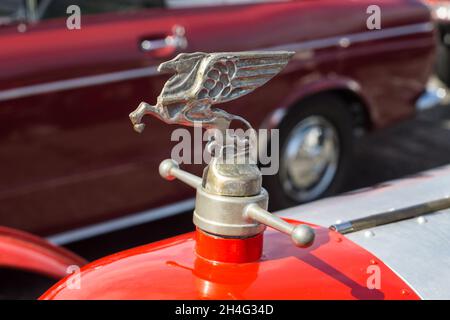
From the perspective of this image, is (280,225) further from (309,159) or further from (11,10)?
(309,159)

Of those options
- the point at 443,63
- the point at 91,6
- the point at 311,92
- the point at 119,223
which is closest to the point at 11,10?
the point at 91,6

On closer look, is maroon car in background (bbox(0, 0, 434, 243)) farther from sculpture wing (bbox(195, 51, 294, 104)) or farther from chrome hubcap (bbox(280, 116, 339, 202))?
sculpture wing (bbox(195, 51, 294, 104))

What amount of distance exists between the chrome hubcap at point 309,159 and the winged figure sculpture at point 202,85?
2.57 m

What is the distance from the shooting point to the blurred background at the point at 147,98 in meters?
2.92

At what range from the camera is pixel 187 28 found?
3.32 metres

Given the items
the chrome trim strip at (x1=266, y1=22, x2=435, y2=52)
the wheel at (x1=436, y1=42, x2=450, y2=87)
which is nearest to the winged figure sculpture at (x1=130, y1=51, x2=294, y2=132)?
the chrome trim strip at (x1=266, y1=22, x2=435, y2=52)

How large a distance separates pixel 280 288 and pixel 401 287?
0.24 metres

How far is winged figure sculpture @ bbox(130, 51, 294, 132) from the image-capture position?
1204 mm

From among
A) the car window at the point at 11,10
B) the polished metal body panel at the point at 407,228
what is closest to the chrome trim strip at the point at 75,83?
the car window at the point at 11,10

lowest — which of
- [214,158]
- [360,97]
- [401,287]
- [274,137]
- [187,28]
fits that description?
[401,287]

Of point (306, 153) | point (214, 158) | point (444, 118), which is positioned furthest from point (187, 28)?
point (444, 118)

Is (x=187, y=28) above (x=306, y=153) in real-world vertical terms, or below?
above

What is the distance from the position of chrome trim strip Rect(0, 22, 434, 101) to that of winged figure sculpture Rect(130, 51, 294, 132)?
69.0 inches

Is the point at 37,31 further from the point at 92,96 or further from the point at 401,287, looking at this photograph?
the point at 401,287
